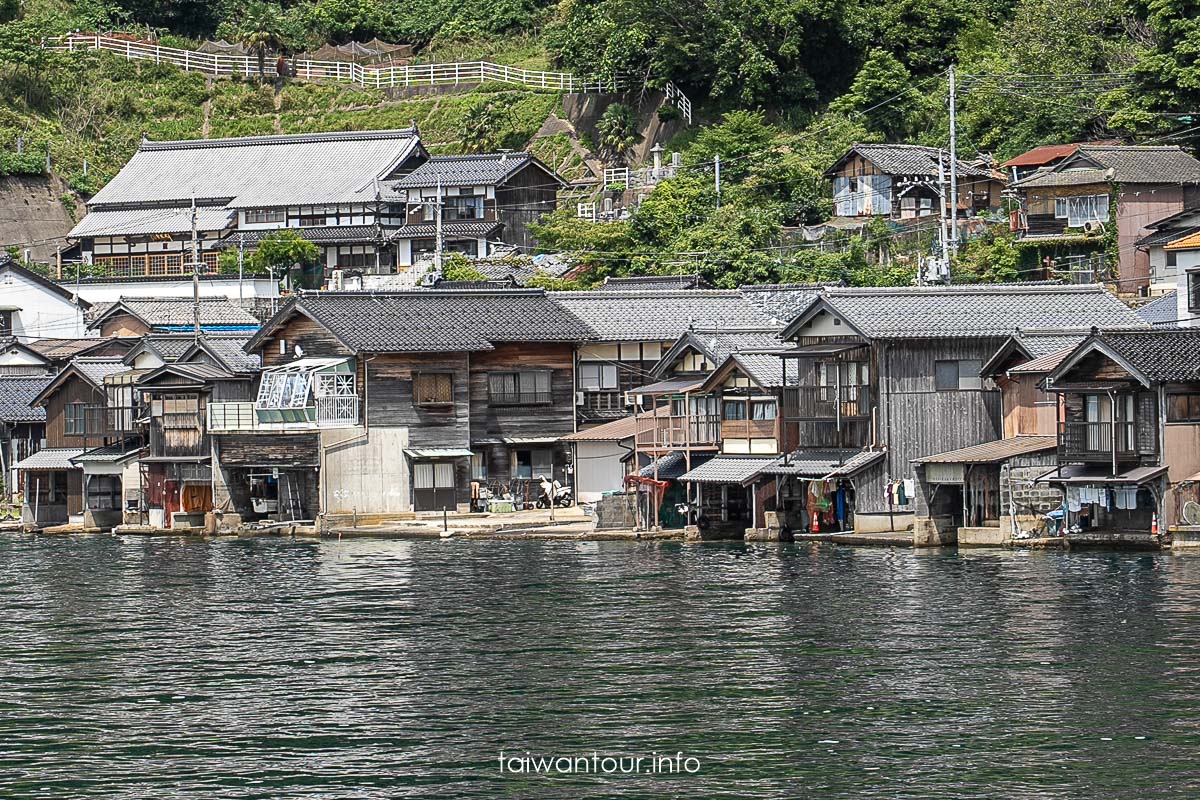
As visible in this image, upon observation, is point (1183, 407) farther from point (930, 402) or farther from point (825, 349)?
point (825, 349)

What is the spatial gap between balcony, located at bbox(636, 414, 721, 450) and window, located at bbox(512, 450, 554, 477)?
7.97 m

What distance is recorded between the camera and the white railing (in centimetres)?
11356

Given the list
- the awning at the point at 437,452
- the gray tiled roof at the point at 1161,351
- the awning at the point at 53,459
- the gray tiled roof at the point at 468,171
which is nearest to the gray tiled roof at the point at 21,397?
the awning at the point at 53,459

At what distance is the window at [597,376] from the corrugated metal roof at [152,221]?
121ft

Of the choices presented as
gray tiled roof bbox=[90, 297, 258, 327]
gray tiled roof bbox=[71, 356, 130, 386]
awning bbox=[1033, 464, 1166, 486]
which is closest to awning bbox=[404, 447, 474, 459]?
gray tiled roof bbox=[71, 356, 130, 386]

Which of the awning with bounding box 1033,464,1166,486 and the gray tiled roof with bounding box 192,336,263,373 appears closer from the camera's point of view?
the awning with bounding box 1033,464,1166,486

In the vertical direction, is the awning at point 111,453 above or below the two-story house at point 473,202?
below

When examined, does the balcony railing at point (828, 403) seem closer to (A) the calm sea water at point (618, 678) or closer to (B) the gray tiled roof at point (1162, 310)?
(A) the calm sea water at point (618, 678)

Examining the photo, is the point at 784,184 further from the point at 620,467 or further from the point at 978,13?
the point at 620,467

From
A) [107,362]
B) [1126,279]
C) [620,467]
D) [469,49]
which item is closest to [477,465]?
[620,467]

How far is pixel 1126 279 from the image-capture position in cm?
6775

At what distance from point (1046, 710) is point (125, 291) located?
75.4 metres

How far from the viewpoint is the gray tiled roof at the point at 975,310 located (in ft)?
176

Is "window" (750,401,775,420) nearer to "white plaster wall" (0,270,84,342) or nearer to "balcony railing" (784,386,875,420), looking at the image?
"balcony railing" (784,386,875,420)
